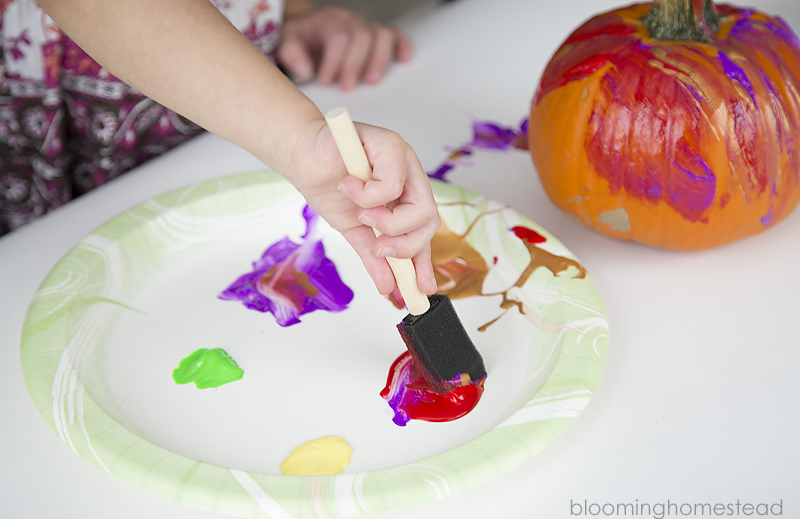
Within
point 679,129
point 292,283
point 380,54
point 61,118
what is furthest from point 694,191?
point 61,118

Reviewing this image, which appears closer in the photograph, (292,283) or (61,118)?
(292,283)

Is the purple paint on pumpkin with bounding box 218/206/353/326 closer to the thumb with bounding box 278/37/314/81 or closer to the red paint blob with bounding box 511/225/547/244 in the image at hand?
the red paint blob with bounding box 511/225/547/244

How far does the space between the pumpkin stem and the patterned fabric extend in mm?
654

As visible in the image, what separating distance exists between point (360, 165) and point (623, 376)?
0.92 ft

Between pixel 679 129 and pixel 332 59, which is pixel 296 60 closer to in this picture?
pixel 332 59

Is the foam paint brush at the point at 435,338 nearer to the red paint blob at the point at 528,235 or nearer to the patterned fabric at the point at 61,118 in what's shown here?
the red paint blob at the point at 528,235

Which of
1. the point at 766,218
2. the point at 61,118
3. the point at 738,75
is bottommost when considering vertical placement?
the point at 61,118

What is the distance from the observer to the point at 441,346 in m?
0.53

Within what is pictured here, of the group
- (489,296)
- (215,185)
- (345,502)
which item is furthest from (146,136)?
(345,502)

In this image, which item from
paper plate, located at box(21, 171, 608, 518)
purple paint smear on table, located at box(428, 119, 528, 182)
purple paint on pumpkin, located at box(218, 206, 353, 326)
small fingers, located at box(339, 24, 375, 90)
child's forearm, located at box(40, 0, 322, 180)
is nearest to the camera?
paper plate, located at box(21, 171, 608, 518)

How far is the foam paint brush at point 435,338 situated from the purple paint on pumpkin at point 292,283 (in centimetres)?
12

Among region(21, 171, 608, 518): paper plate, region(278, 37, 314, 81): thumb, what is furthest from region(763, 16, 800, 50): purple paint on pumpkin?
region(278, 37, 314, 81): thumb

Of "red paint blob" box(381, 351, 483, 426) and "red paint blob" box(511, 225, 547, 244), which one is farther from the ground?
"red paint blob" box(511, 225, 547, 244)

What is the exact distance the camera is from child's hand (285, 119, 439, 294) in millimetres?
522
